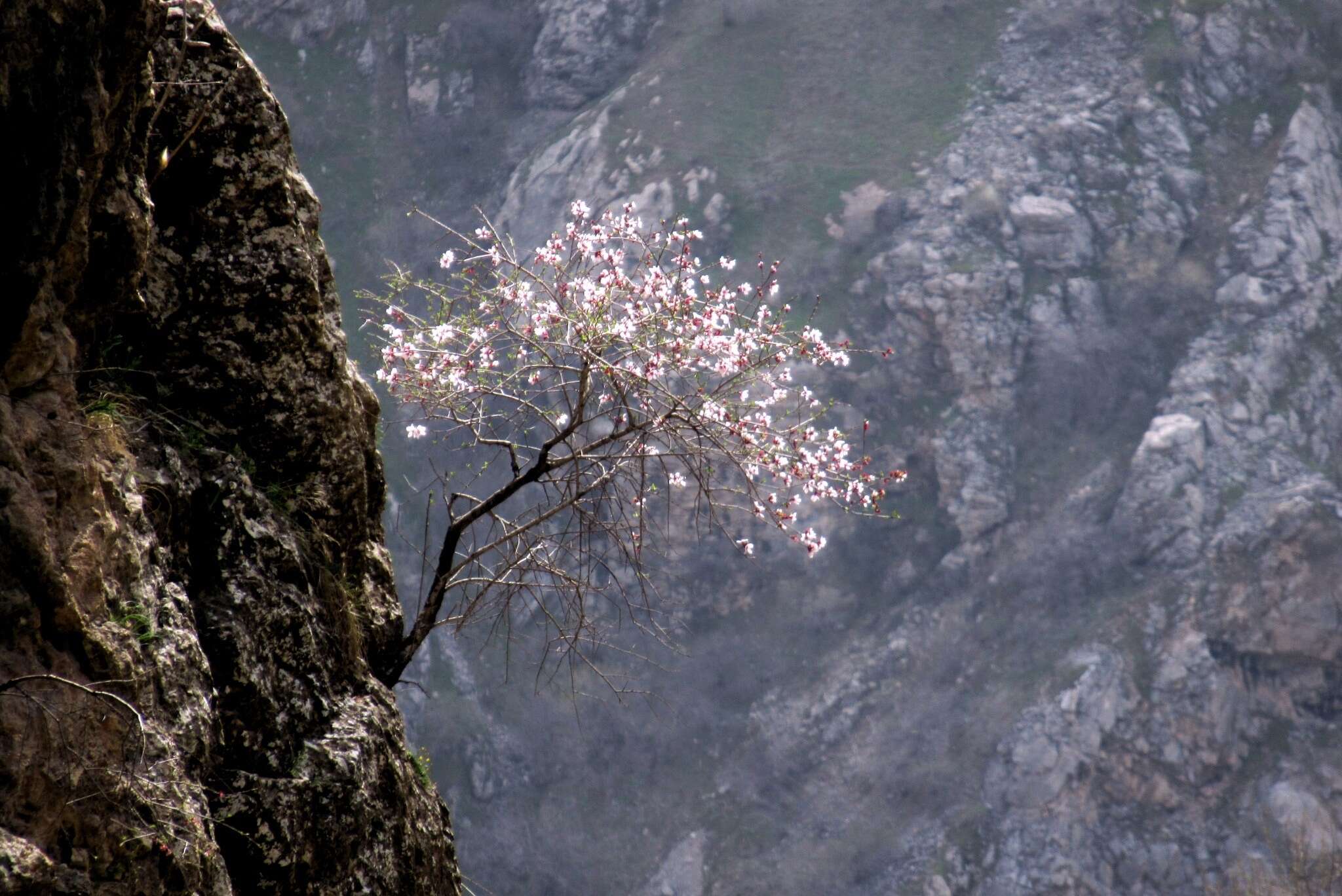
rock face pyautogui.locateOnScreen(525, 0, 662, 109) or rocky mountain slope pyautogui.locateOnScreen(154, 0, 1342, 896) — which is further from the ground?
rock face pyautogui.locateOnScreen(525, 0, 662, 109)

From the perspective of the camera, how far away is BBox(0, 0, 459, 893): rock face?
8.90 feet

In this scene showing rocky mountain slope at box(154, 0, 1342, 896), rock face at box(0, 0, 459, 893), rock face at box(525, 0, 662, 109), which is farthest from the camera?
rock face at box(525, 0, 662, 109)

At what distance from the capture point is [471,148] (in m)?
29.2

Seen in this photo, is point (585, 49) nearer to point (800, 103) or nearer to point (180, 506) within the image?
point (800, 103)

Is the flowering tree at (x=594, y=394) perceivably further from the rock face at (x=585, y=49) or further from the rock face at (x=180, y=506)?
the rock face at (x=585, y=49)

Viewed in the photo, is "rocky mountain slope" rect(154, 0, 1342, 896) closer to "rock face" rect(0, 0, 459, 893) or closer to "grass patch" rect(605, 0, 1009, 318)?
"grass patch" rect(605, 0, 1009, 318)

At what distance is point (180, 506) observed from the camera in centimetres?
357

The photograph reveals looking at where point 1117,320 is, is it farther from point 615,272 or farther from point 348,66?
point 348,66

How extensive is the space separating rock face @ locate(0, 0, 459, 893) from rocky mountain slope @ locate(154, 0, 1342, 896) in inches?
635

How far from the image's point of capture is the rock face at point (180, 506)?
8.90 ft

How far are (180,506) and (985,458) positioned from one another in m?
20.5

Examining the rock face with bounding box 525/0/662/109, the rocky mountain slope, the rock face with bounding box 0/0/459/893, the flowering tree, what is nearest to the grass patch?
the rocky mountain slope

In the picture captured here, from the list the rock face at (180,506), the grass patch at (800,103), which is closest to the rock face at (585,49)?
the grass patch at (800,103)

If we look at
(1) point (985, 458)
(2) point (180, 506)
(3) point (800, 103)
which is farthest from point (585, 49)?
(2) point (180, 506)
